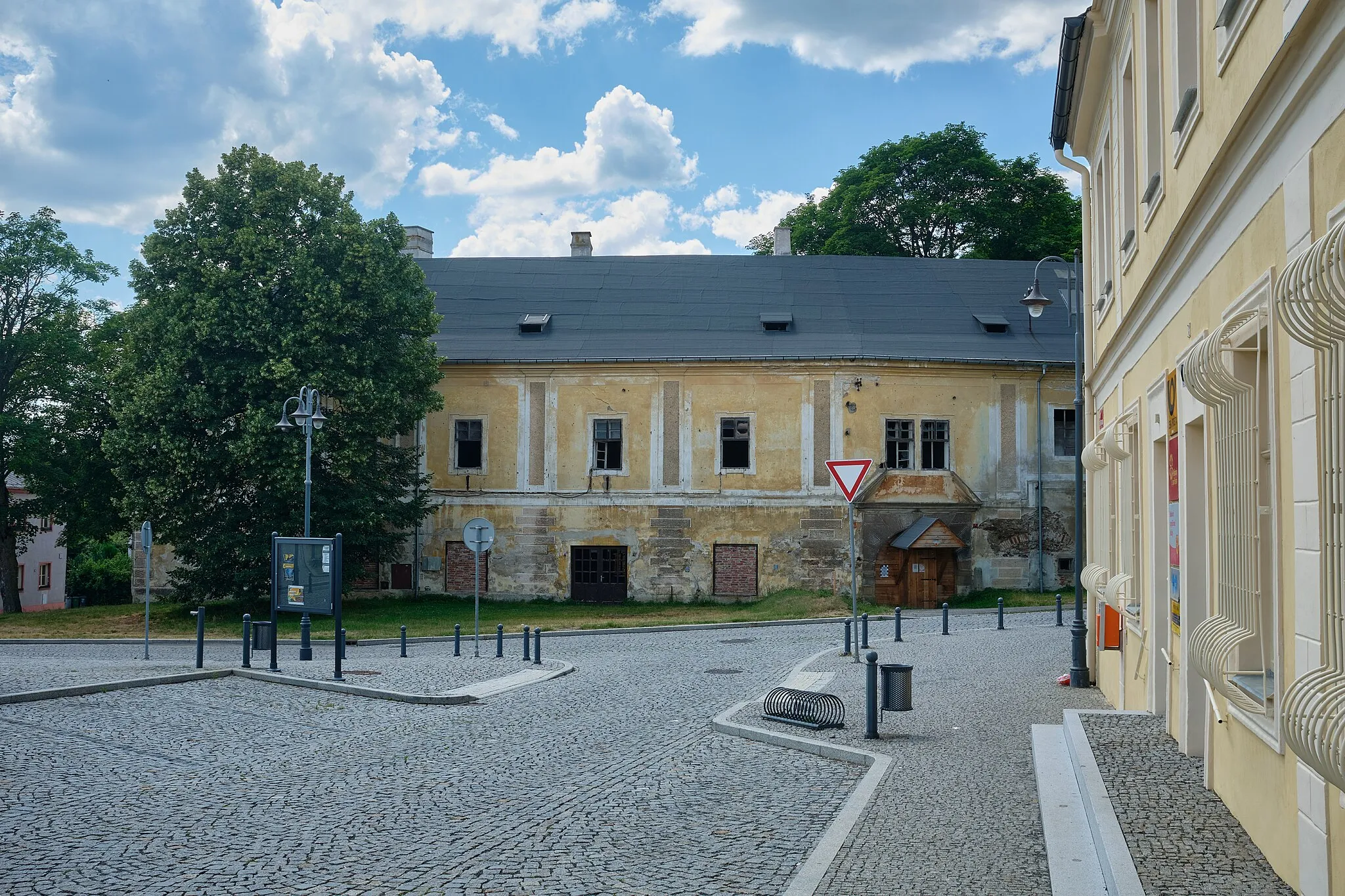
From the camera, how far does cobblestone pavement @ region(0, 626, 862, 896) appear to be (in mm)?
7402

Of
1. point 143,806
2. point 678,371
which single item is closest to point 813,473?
point 678,371

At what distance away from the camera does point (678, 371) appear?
38969 millimetres

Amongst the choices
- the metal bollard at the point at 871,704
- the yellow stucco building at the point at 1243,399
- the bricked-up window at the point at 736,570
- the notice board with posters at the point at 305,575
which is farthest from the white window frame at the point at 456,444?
the yellow stucco building at the point at 1243,399

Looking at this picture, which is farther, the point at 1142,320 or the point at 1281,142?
the point at 1142,320

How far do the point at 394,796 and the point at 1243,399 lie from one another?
688 centimetres

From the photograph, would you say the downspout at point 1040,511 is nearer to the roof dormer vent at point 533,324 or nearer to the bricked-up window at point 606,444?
the bricked-up window at point 606,444

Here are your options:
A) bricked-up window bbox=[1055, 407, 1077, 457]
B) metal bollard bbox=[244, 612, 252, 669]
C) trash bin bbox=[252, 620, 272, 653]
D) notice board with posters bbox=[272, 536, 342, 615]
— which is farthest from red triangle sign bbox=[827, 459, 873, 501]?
bricked-up window bbox=[1055, 407, 1077, 457]

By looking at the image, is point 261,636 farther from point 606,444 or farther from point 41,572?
point 41,572

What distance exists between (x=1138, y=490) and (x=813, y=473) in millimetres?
25918

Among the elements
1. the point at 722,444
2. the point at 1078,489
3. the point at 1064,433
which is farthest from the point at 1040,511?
the point at 1078,489

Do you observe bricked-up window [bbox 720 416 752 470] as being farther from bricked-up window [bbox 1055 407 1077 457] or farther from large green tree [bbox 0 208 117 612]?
large green tree [bbox 0 208 117 612]

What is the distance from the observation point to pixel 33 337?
40.8 meters

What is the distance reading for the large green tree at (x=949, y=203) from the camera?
53.5 metres

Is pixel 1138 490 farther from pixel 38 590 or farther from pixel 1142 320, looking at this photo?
pixel 38 590
